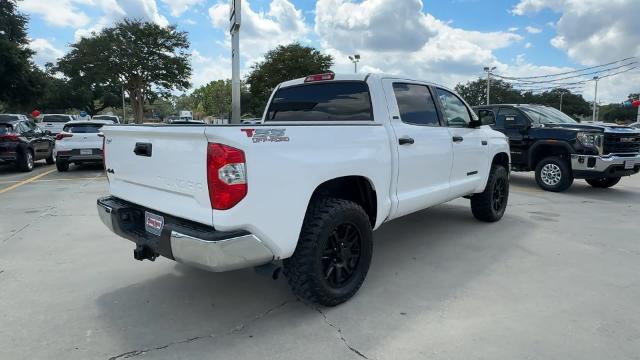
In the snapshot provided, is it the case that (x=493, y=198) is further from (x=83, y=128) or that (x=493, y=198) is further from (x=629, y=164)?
(x=83, y=128)

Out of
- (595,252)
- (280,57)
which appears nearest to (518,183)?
(595,252)

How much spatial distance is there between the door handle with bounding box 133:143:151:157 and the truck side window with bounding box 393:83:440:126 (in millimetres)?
2230

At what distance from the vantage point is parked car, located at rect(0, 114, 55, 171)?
11133 mm

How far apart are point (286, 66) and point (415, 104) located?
42.2 meters

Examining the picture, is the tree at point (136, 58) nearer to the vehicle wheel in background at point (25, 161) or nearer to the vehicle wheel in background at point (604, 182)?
the vehicle wheel in background at point (25, 161)

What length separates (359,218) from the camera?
345cm

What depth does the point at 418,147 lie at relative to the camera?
4195mm

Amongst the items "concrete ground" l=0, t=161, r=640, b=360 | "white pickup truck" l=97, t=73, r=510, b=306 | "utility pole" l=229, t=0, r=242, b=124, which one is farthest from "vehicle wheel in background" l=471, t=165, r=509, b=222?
"utility pole" l=229, t=0, r=242, b=124

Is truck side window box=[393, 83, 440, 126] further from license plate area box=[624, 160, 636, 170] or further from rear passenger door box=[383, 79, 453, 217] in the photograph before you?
license plate area box=[624, 160, 636, 170]

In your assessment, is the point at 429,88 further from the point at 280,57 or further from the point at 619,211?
the point at 280,57

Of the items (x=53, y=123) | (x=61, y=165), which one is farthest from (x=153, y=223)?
(x=53, y=123)

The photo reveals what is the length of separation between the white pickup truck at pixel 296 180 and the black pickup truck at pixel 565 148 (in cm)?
432

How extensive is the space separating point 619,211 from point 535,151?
7.79ft

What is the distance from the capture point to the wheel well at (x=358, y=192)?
11.8 feet
